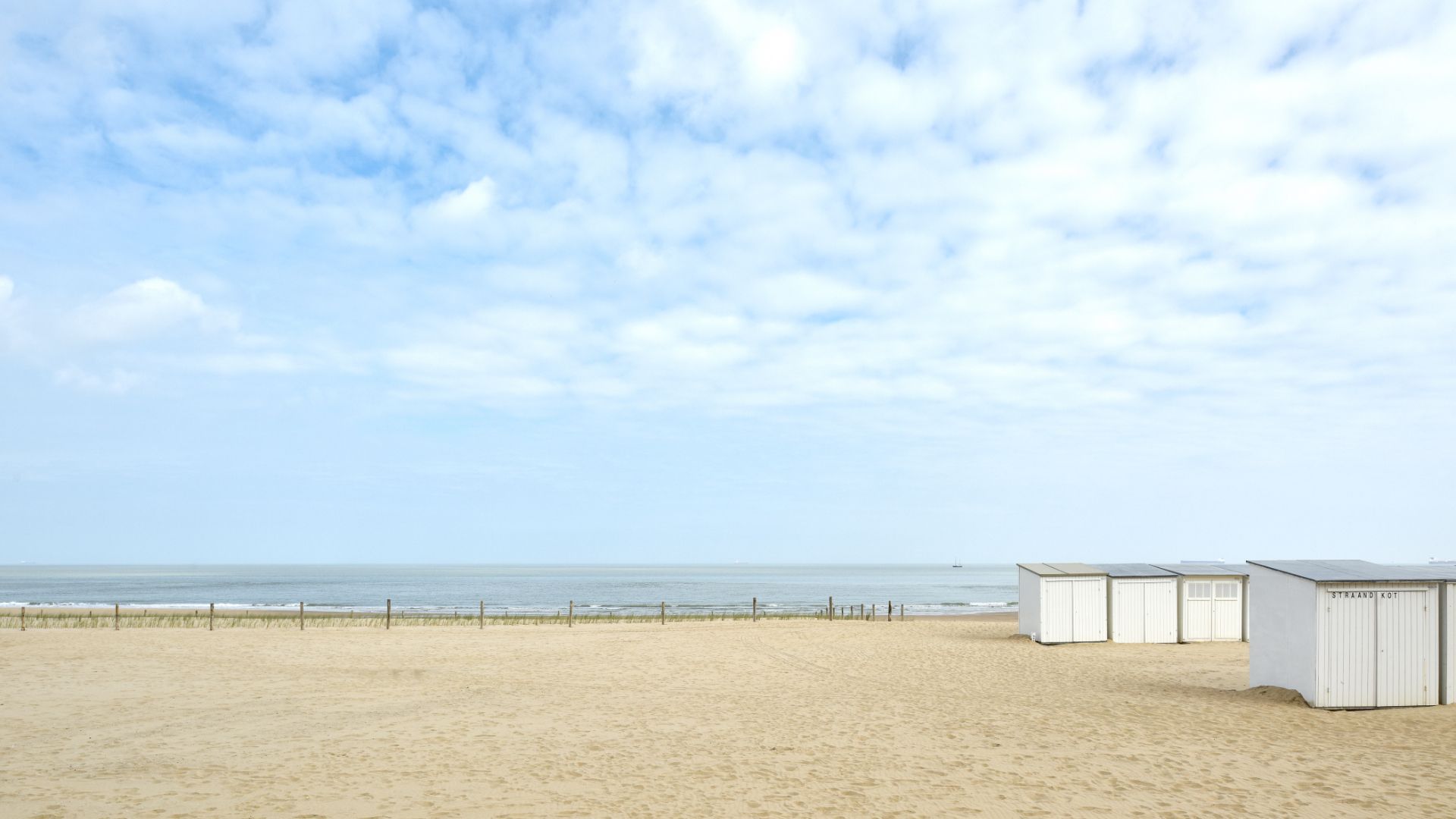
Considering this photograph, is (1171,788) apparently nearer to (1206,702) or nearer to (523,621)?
(1206,702)

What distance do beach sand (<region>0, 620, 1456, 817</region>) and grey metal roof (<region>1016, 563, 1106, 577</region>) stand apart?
5.26m

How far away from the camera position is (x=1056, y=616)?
28078 millimetres

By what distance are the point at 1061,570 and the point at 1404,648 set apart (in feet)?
46.0

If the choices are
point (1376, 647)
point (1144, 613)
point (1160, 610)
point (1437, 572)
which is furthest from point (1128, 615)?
point (1376, 647)

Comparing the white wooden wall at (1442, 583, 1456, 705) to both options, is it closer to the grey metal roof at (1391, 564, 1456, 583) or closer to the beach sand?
the grey metal roof at (1391, 564, 1456, 583)

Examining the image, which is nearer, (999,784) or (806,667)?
(999,784)

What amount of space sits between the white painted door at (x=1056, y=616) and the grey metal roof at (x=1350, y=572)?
36.3 feet

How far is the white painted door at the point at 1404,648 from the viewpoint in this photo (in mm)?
15055

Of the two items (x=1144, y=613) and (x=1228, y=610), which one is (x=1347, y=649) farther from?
(x=1228, y=610)

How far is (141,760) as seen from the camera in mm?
11430

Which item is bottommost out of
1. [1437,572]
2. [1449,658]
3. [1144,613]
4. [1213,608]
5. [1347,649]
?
[1144,613]

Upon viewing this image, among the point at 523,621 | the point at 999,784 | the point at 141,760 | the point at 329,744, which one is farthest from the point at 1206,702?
the point at 523,621

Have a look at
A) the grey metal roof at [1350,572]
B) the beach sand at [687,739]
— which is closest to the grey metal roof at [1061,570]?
the beach sand at [687,739]

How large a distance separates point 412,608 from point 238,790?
2179 inches
